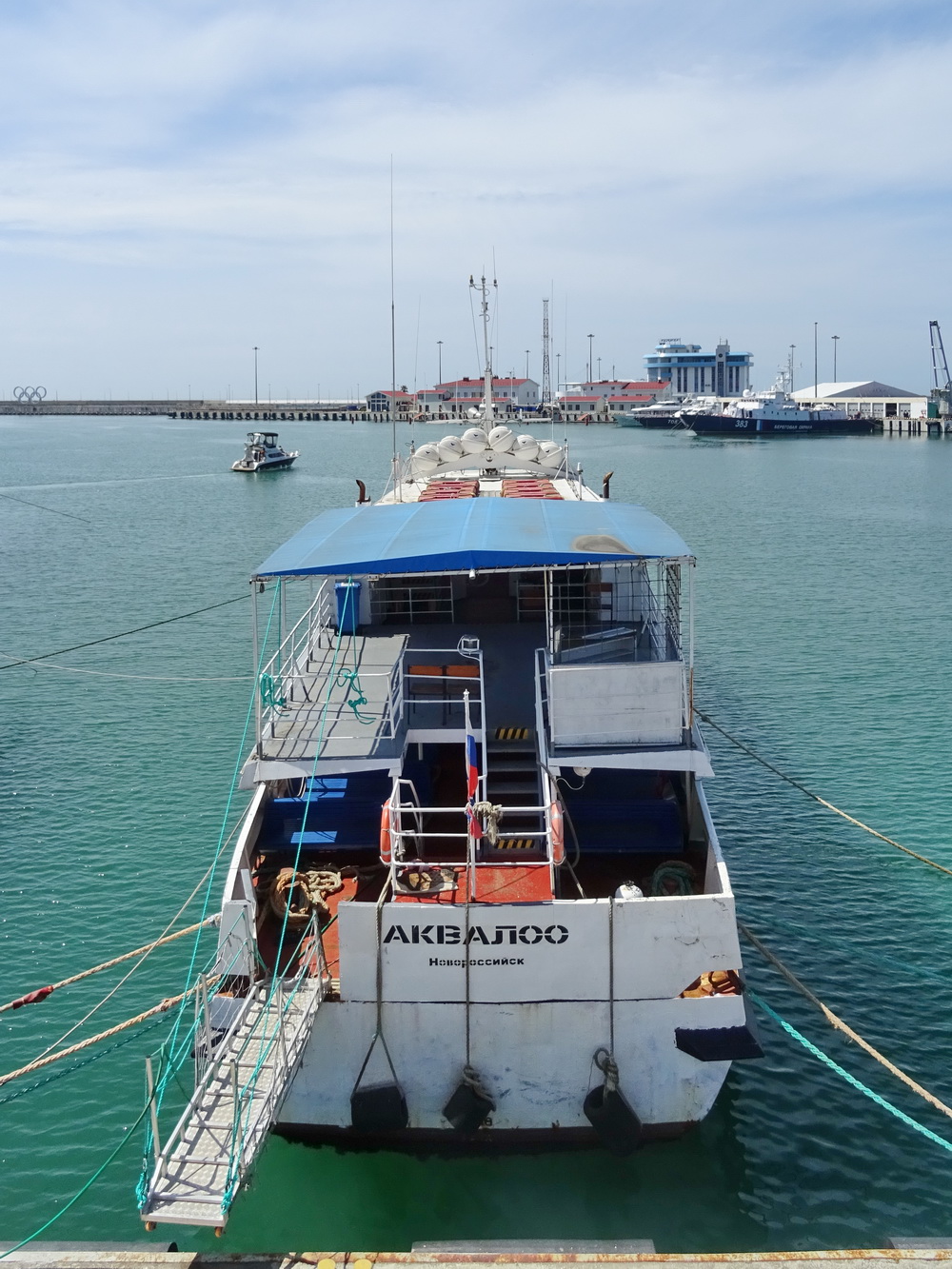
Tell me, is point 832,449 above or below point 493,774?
above

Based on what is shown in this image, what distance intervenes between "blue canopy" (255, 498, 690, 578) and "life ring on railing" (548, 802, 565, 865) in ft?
9.71

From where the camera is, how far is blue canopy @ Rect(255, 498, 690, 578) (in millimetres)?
13102

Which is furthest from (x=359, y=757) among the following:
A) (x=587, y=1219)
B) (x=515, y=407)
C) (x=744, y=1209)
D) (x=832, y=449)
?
(x=515, y=407)

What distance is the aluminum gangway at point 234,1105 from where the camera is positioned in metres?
8.46

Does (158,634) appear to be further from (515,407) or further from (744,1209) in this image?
(515,407)

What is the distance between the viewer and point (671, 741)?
12789 millimetres

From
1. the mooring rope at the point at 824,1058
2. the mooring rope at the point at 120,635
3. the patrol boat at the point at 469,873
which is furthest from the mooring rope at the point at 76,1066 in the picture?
the mooring rope at the point at 120,635

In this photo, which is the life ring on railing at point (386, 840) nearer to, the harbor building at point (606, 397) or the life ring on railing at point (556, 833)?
the life ring on railing at point (556, 833)

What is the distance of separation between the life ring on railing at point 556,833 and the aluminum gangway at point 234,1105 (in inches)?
102

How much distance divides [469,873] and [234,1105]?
3028mm

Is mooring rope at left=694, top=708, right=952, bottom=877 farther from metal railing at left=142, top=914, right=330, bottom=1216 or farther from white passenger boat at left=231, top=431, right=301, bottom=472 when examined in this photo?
white passenger boat at left=231, top=431, right=301, bottom=472

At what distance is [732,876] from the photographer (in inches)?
681

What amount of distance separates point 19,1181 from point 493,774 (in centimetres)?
693

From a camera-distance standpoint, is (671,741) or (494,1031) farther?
(671,741)
